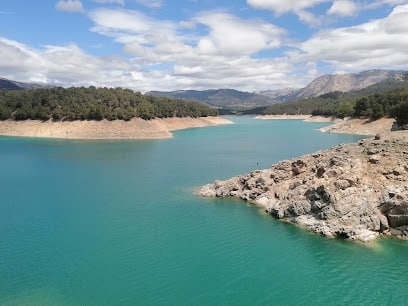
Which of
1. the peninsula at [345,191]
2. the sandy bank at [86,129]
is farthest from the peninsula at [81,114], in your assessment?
the peninsula at [345,191]

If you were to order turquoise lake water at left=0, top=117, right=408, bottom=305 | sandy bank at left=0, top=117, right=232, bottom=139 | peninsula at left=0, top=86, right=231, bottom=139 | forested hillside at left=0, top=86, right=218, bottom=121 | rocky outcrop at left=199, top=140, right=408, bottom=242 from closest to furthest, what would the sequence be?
turquoise lake water at left=0, top=117, right=408, bottom=305, rocky outcrop at left=199, top=140, right=408, bottom=242, sandy bank at left=0, top=117, right=232, bottom=139, peninsula at left=0, top=86, right=231, bottom=139, forested hillside at left=0, top=86, right=218, bottom=121

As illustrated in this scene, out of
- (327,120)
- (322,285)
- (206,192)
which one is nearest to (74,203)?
(206,192)

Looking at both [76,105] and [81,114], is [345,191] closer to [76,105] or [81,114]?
[81,114]

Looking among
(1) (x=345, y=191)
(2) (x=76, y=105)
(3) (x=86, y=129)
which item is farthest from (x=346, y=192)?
(2) (x=76, y=105)

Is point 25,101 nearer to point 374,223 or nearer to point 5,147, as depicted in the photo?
point 5,147

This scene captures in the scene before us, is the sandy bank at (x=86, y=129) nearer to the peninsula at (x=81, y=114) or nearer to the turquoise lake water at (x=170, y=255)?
the peninsula at (x=81, y=114)

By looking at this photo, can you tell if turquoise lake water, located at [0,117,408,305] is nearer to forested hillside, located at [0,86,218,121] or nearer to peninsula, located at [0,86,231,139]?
peninsula, located at [0,86,231,139]

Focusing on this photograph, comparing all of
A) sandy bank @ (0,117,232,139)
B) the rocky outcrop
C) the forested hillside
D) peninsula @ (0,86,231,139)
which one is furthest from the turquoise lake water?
the forested hillside
